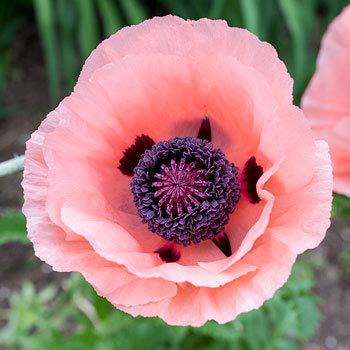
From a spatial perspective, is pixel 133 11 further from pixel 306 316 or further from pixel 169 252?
pixel 169 252

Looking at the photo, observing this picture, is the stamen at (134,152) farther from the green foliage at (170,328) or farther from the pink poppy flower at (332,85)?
the green foliage at (170,328)

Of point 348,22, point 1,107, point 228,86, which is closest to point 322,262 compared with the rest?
point 1,107

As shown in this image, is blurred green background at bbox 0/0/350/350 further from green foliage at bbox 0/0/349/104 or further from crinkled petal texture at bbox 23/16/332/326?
crinkled petal texture at bbox 23/16/332/326

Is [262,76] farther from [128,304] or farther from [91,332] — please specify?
[91,332]

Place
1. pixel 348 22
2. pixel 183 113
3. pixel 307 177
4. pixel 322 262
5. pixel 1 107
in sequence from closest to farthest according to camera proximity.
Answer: pixel 307 177
pixel 183 113
pixel 348 22
pixel 322 262
pixel 1 107

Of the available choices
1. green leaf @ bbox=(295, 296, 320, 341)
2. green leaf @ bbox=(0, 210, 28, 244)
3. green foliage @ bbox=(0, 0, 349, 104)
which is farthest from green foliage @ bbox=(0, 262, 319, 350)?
green foliage @ bbox=(0, 0, 349, 104)
